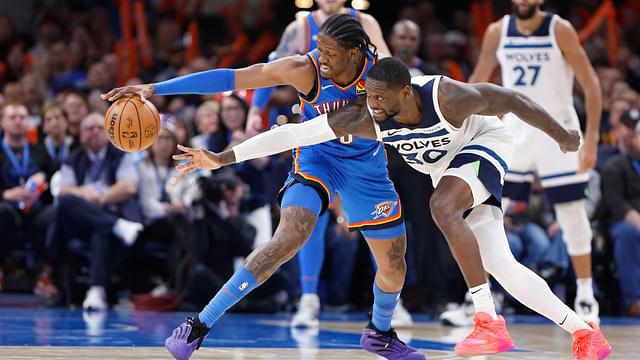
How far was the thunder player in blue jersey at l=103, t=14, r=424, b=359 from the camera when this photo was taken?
5.24 metres

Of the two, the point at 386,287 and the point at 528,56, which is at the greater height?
the point at 528,56

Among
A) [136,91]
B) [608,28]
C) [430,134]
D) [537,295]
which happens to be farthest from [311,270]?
[608,28]

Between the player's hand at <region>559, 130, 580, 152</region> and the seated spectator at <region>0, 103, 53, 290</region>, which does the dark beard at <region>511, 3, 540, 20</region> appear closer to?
the player's hand at <region>559, 130, 580, 152</region>

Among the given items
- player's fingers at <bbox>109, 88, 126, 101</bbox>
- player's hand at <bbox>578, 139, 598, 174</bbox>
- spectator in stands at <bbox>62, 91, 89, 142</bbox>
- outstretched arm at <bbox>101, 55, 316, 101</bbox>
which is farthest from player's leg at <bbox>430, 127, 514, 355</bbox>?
spectator in stands at <bbox>62, 91, 89, 142</bbox>

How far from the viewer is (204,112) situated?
9906 millimetres

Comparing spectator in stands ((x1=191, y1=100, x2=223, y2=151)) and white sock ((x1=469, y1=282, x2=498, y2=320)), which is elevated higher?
spectator in stands ((x1=191, y1=100, x2=223, y2=151))

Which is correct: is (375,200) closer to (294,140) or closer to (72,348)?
(294,140)

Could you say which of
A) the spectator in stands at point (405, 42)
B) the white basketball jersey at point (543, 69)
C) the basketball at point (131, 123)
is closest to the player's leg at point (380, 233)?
the basketball at point (131, 123)

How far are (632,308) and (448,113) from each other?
499 cm

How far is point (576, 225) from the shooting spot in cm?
774

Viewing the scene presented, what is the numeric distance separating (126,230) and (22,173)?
107 centimetres

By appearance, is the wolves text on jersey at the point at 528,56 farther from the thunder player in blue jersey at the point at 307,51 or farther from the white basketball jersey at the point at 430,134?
the white basketball jersey at the point at 430,134

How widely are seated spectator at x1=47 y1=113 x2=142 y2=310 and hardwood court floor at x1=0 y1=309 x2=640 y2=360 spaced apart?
69 centimetres

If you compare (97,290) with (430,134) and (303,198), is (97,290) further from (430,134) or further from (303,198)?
(430,134)
